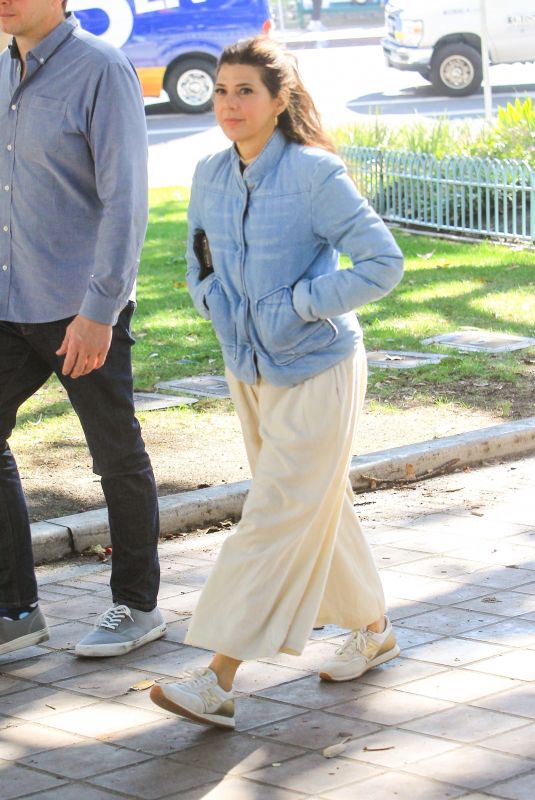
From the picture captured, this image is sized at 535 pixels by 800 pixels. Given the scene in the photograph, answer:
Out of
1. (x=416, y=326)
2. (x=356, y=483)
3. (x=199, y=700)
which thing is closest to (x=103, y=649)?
(x=199, y=700)

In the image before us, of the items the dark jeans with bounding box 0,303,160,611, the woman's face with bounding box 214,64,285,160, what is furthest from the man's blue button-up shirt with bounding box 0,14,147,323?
the woman's face with bounding box 214,64,285,160

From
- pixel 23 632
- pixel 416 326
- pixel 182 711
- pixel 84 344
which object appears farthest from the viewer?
pixel 416 326

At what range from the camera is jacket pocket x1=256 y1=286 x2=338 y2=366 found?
12.2 feet

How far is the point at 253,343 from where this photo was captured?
382cm

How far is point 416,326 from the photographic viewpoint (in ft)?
30.9

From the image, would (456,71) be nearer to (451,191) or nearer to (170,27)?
(170,27)

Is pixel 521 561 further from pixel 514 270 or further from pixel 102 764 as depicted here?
pixel 514 270

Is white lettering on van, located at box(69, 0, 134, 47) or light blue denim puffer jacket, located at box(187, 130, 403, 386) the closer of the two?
light blue denim puffer jacket, located at box(187, 130, 403, 386)

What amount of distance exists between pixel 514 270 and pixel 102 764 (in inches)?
323

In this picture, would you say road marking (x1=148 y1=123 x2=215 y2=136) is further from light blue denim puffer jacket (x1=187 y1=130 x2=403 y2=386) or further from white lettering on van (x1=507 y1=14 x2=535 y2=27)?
light blue denim puffer jacket (x1=187 y1=130 x2=403 y2=386)

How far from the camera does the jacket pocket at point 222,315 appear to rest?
12.7 feet

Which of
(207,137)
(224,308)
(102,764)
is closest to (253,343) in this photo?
(224,308)

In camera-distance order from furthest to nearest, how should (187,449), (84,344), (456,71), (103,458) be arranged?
(456,71)
(187,449)
(103,458)
(84,344)

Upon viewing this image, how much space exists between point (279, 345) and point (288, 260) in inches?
8.9
